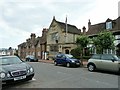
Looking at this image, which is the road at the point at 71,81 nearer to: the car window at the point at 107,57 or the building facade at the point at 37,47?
the car window at the point at 107,57

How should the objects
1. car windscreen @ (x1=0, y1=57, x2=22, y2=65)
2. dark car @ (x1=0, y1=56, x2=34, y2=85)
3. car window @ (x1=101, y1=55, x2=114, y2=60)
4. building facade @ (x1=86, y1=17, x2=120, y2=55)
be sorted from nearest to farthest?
dark car @ (x1=0, y1=56, x2=34, y2=85)
car windscreen @ (x1=0, y1=57, x2=22, y2=65)
car window @ (x1=101, y1=55, x2=114, y2=60)
building facade @ (x1=86, y1=17, x2=120, y2=55)

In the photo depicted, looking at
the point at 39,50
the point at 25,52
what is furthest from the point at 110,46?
the point at 25,52

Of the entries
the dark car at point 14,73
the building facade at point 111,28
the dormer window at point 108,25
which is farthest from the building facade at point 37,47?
the dark car at point 14,73

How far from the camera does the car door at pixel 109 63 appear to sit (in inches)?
523

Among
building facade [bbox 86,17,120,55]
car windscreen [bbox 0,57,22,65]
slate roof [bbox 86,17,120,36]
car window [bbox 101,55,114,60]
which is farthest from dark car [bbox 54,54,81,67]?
car windscreen [bbox 0,57,22,65]

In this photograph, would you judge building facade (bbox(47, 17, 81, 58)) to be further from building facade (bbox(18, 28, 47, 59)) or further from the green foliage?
the green foliage

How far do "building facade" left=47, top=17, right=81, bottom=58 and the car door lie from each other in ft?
69.4

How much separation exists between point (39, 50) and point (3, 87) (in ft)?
135

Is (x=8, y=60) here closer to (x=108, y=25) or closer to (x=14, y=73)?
(x=14, y=73)

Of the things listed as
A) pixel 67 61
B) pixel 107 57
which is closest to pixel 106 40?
pixel 67 61

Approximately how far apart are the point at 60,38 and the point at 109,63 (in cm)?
2619

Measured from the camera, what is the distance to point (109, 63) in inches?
540

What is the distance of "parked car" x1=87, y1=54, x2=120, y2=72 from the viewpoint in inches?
523

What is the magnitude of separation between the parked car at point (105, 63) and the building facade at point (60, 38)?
2024cm
